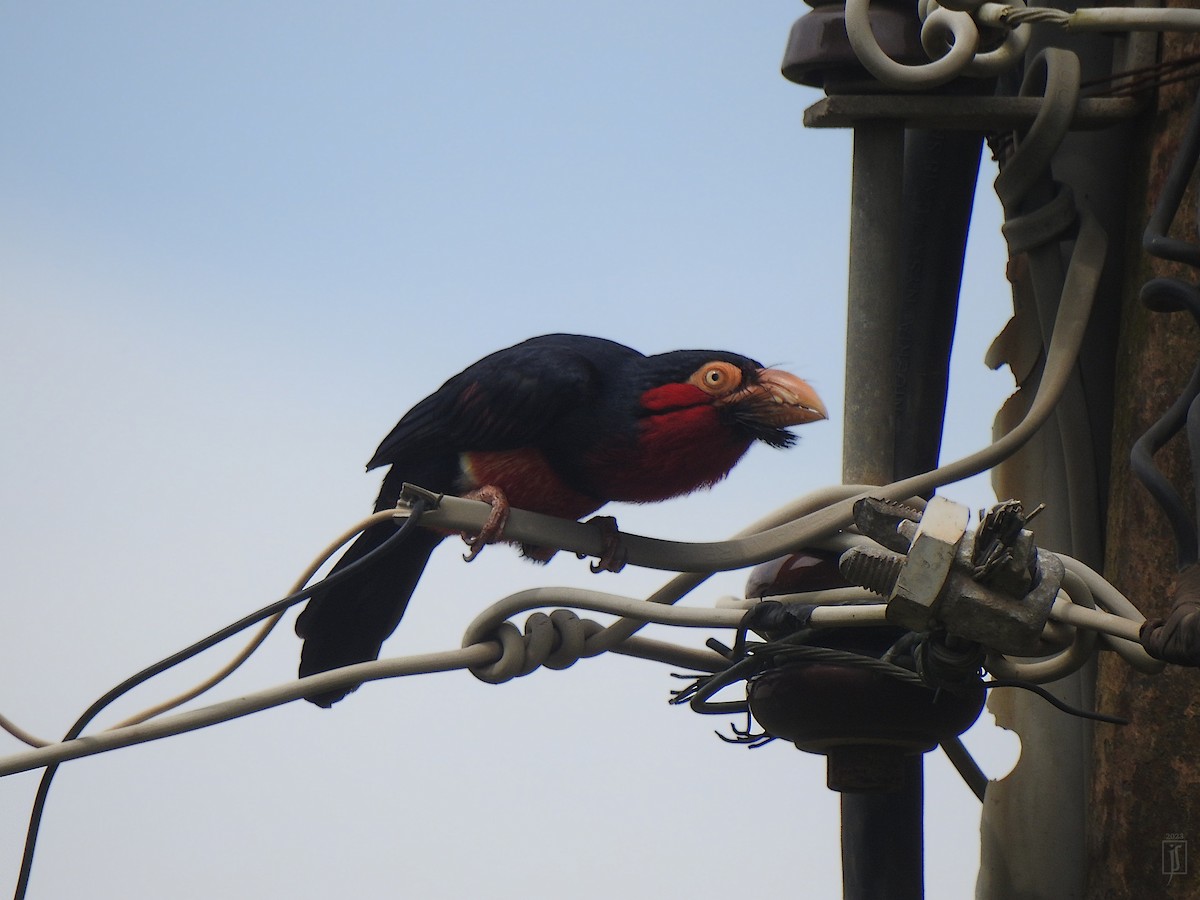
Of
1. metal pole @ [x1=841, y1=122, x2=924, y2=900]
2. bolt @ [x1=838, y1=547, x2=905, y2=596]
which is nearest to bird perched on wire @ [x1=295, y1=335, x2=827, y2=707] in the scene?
metal pole @ [x1=841, y1=122, x2=924, y2=900]

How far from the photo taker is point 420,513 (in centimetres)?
181

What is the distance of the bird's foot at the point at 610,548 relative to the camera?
1976 millimetres

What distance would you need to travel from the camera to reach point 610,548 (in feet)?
6.52

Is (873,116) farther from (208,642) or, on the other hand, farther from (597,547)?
(208,642)

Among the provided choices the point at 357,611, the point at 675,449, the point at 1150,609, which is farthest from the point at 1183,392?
the point at 357,611

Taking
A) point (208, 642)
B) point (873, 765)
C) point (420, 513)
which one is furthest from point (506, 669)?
point (873, 765)

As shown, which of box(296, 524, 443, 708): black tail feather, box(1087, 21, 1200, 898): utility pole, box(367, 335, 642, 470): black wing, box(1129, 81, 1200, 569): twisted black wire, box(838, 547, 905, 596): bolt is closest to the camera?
box(838, 547, 905, 596): bolt

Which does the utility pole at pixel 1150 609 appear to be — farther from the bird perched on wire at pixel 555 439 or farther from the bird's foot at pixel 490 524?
the bird's foot at pixel 490 524

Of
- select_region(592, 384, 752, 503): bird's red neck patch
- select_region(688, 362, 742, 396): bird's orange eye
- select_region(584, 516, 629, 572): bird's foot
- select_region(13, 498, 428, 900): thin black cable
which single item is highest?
select_region(688, 362, 742, 396): bird's orange eye

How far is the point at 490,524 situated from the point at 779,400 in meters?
0.40

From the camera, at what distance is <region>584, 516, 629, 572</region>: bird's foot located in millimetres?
1976

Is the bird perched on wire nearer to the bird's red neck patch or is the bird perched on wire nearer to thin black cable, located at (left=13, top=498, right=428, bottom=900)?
the bird's red neck patch

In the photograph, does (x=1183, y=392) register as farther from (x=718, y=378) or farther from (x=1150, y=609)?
(x=718, y=378)

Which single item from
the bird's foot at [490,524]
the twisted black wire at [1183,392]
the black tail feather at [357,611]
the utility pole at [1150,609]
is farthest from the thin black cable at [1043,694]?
the black tail feather at [357,611]
